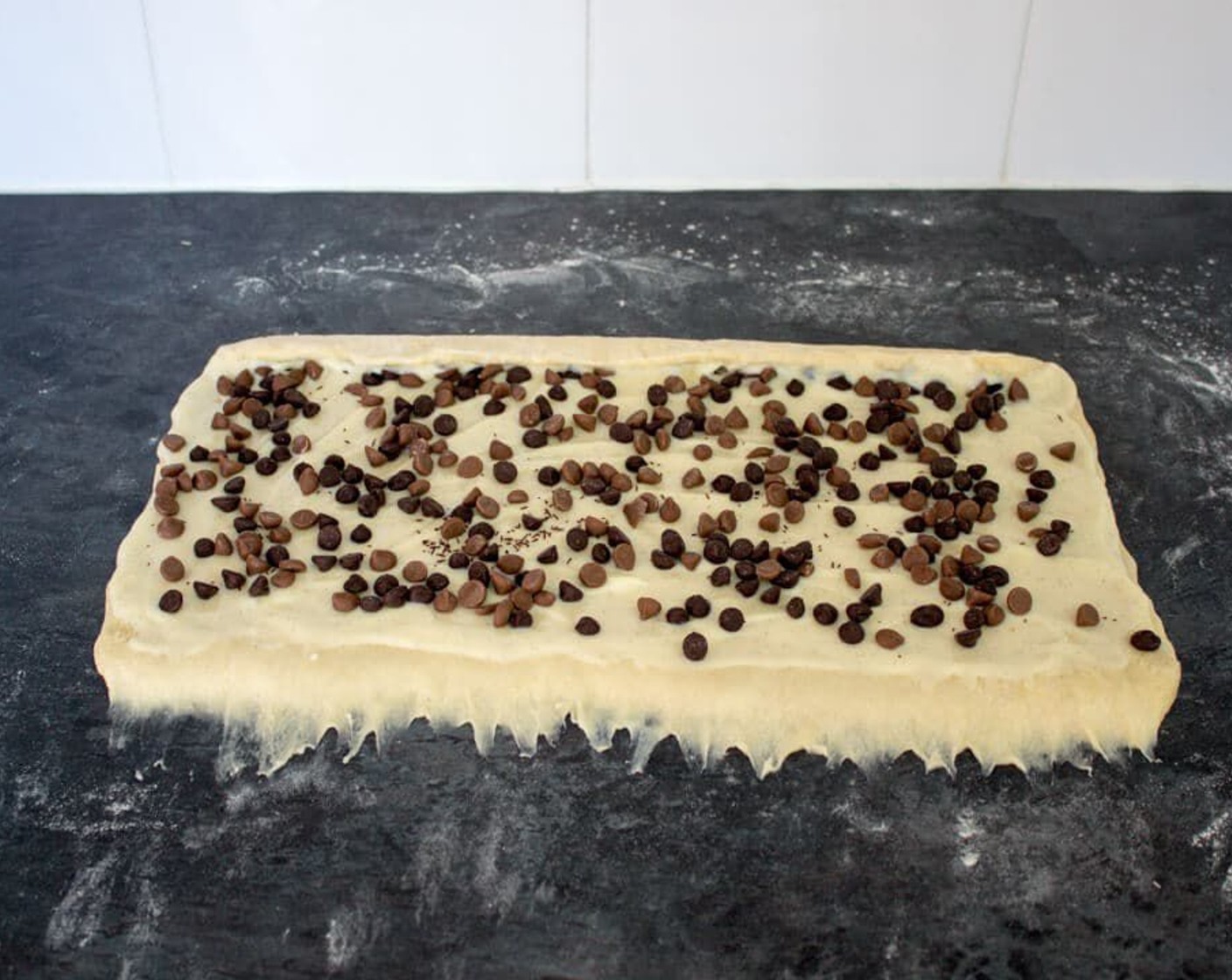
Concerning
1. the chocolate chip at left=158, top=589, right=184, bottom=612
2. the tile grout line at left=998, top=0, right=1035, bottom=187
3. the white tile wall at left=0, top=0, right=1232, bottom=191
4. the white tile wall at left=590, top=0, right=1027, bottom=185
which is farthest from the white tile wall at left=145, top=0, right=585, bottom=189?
the chocolate chip at left=158, top=589, right=184, bottom=612

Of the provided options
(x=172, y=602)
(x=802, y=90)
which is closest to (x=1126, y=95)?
(x=802, y=90)

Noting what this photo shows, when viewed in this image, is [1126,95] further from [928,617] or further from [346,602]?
[346,602]

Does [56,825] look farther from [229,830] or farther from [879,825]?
[879,825]

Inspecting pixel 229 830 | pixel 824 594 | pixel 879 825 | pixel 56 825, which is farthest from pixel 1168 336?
pixel 56 825

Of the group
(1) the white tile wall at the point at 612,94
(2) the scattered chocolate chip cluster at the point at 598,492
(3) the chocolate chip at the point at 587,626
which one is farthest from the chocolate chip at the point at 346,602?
(1) the white tile wall at the point at 612,94

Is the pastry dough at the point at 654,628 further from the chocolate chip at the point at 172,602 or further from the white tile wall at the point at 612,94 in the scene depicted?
the white tile wall at the point at 612,94

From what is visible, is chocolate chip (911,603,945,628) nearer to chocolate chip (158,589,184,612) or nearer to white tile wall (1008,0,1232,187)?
chocolate chip (158,589,184,612)

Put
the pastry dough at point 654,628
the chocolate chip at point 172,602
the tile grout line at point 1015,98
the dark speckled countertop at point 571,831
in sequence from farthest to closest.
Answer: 1. the tile grout line at point 1015,98
2. the chocolate chip at point 172,602
3. the pastry dough at point 654,628
4. the dark speckled countertop at point 571,831
